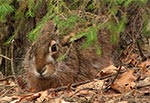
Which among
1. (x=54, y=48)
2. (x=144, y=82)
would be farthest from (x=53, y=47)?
(x=144, y=82)

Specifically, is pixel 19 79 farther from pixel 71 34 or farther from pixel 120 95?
pixel 120 95

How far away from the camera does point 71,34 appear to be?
5.41 meters

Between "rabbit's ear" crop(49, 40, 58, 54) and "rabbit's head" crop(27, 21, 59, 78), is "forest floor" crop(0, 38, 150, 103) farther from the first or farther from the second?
"rabbit's ear" crop(49, 40, 58, 54)

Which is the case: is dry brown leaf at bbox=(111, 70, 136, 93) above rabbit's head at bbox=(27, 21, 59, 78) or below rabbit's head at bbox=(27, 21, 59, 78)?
below

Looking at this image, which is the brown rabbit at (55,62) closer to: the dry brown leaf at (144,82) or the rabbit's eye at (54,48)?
the rabbit's eye at (54,48)

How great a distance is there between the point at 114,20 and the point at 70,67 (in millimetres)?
999

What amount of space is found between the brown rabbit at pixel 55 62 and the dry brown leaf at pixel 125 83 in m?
0.67

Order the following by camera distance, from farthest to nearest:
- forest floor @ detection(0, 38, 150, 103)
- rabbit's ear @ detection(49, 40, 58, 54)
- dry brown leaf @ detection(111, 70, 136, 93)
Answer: rabbit's ear @ detection(49, 40, 58, 54) < dry brown leaf @ detection(111, 70, 136, 93) < forest floor @ detection(0, 38, 150, 103)

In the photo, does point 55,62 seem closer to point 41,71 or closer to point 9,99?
point 41,71

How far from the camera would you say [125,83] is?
5098mm

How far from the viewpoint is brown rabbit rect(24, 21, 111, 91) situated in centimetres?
535

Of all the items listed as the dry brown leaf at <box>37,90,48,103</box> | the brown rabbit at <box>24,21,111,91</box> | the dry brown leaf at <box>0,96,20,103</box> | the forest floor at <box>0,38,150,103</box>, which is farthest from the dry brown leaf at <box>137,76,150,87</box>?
the dry brown leaf at <box>0,96,20,103</box>

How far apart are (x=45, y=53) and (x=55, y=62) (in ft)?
0.64

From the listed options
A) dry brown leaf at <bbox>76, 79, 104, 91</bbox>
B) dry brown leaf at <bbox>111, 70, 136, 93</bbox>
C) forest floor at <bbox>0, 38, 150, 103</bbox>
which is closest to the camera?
forest floor at <bbox>0, 38, 150, 103</bbox>
